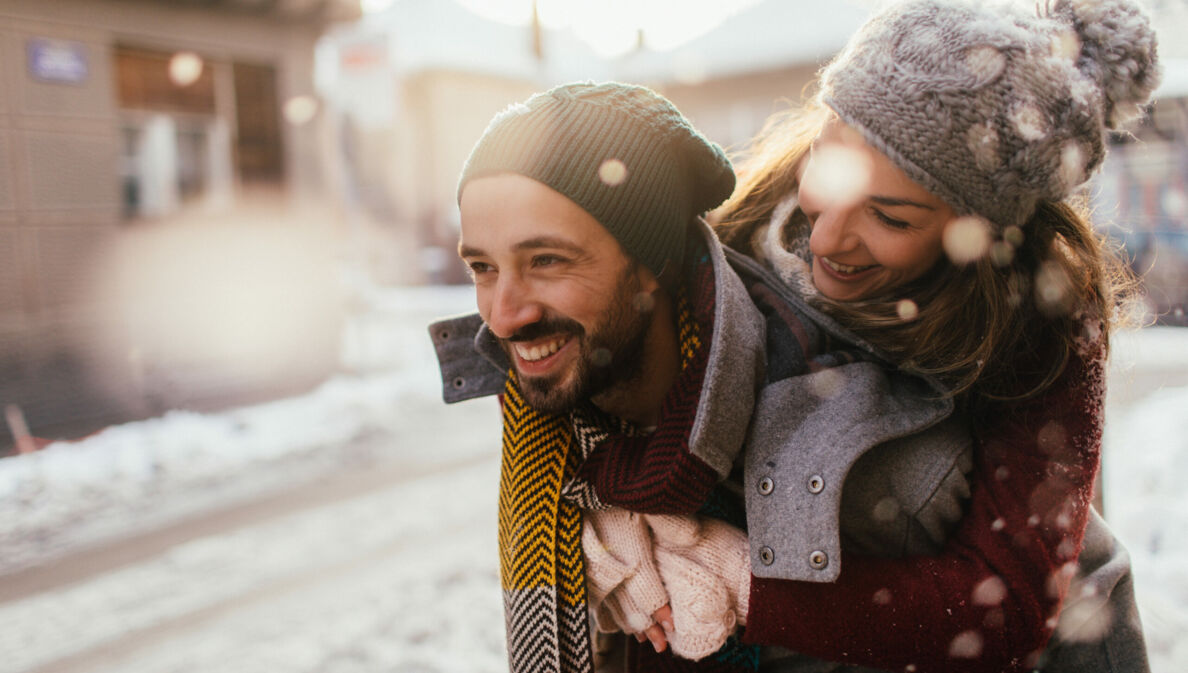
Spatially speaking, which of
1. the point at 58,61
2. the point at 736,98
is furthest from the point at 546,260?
the point at 736,98

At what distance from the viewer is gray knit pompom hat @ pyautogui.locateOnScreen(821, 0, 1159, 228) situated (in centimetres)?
144

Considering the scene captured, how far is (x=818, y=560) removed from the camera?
1.39 meters

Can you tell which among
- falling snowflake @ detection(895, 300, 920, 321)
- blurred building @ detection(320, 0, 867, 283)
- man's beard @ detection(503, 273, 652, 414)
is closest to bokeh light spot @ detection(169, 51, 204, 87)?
blurred building @ detection(320, 0, 867, 283)

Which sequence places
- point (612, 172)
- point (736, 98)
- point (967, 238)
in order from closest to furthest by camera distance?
point (612, 172) → point (967, 238) → point (736, 98)

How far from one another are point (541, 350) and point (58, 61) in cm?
878

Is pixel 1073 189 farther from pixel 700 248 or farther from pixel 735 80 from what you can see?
pixel 735 80

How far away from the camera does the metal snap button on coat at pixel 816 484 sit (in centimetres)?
142

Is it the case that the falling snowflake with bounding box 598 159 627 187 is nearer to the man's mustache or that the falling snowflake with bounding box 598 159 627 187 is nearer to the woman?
the man's mustache

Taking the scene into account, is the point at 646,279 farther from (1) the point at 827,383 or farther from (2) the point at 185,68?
(2) the point at 185,68

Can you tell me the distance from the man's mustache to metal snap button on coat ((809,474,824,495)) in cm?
50

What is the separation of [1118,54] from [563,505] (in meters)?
1.35

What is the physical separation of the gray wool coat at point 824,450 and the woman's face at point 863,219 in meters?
0.19

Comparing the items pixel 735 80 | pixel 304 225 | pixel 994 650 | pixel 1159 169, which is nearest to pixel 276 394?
pixel 304 225

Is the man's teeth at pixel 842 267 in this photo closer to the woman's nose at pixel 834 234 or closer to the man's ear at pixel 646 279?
the woman's nose at pixel 834 234
